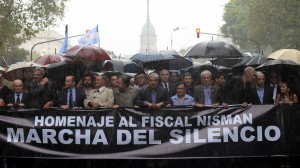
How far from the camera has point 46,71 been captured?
11.5 m

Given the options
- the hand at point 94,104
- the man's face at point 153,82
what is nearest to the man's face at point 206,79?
the man's face at point 153,82

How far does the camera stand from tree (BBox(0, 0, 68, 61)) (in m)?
28.5

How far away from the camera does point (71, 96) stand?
8773mm

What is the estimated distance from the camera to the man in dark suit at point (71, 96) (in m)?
8.73

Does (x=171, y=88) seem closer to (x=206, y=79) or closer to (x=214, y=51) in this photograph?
(x=206, y=79)

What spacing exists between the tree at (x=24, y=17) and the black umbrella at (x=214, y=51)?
56.6 ft

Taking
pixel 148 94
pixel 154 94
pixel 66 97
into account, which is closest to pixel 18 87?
pixel 66 97

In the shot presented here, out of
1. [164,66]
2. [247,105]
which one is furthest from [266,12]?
[247,105]

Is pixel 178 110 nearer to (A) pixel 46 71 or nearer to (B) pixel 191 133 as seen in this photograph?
(B) pixel 191 133

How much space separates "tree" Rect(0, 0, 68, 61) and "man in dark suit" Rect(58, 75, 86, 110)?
20706mm

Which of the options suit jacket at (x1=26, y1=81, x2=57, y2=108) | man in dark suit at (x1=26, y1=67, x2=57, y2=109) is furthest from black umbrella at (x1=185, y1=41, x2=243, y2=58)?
suit jacket at (x1=26, y1=81, x2=57, y2=108)

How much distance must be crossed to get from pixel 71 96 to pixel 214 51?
5.97 m

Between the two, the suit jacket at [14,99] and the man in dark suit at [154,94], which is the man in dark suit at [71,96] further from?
the man in dark suit at [154,94]

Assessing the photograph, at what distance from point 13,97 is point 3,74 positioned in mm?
2536
